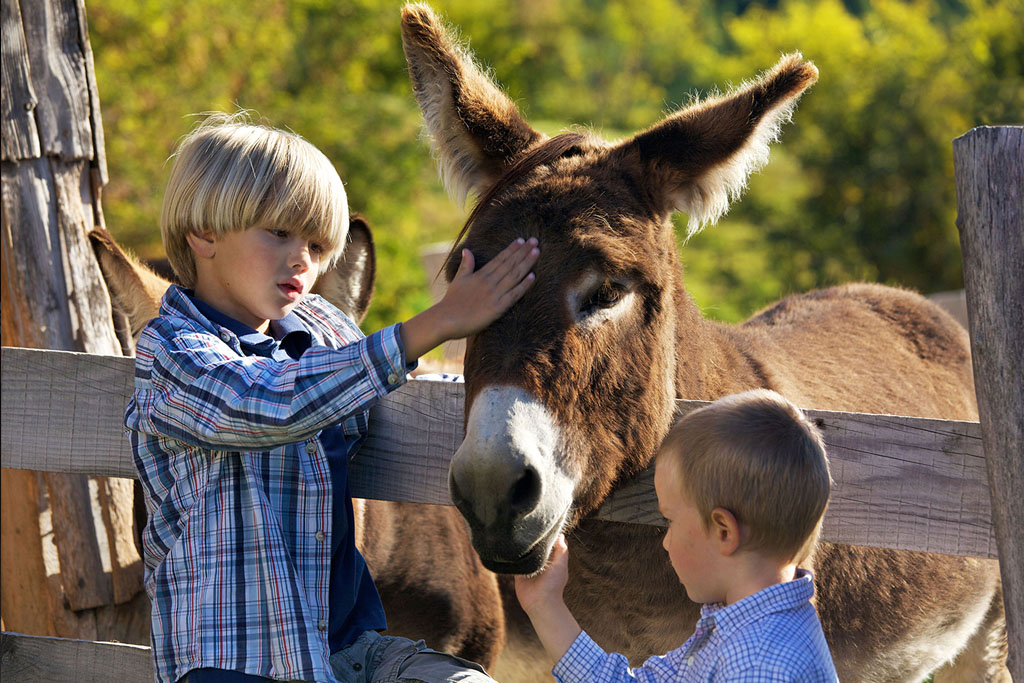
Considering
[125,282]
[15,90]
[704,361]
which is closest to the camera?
[704,361]

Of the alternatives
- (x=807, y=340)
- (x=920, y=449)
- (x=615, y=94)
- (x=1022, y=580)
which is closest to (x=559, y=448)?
(x=920, y=449)

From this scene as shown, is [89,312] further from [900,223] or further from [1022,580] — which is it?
[900,223]

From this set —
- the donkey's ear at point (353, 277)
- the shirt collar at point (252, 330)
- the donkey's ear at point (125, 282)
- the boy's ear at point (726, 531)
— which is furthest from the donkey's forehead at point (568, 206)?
the donkey's ear at point (125, 282)

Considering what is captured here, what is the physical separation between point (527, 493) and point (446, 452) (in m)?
0.49

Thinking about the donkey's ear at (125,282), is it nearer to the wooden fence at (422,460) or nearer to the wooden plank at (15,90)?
the wooden plank at (15,90)

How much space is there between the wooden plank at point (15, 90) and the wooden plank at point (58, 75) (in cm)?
2

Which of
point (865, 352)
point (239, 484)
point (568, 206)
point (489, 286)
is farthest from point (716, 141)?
point (865, 352)

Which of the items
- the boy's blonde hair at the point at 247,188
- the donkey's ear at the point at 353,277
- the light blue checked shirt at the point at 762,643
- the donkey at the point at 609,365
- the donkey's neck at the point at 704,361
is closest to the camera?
the light blue checked shirt at the point at 762,643

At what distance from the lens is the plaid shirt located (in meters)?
1.78

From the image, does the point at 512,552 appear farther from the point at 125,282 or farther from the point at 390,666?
the point at 125,282

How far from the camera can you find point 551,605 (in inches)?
71.1

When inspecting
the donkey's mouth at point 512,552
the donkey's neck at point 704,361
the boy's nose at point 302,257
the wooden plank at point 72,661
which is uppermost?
the boy's nose at point 302,257

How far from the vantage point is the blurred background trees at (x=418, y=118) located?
10453 millimetres

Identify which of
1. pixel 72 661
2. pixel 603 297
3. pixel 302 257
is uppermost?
pixel 302 257
